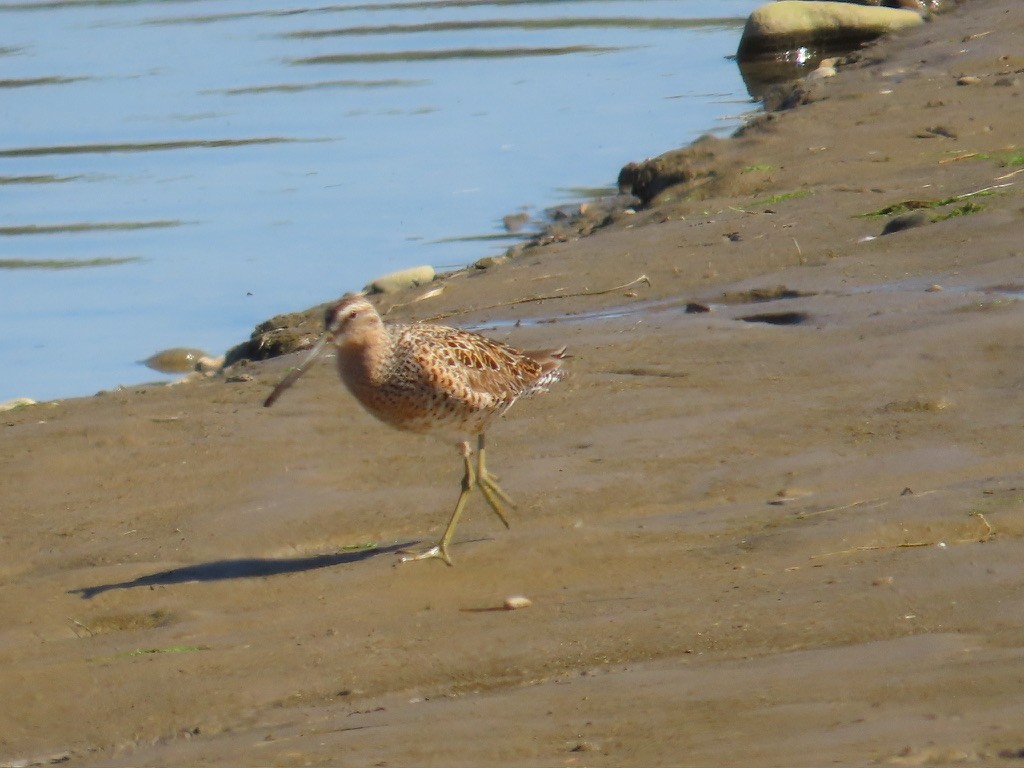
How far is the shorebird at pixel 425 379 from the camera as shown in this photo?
19.0 feet

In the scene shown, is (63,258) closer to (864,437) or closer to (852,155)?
(852,155)

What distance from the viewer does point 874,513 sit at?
5.25 m

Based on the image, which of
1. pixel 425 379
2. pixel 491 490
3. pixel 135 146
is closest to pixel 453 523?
pixel 491 490

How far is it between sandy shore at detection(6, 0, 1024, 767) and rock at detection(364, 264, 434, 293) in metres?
0.80

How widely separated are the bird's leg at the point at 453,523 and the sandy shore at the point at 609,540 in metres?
0.07

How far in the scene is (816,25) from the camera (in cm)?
1738

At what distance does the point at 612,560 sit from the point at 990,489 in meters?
1.21

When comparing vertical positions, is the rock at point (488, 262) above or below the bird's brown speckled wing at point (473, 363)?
below

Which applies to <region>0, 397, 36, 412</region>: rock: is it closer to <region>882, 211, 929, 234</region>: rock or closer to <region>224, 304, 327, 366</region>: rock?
<region>224, 304, 327, 366</region>: rock

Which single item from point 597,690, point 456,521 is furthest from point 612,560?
point 597,690

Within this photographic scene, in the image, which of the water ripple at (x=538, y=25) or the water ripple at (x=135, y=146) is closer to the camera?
the water ripple at (x=135, y=146)

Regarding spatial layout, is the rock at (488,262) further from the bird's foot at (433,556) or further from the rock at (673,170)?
the bird's foot at (433,556)

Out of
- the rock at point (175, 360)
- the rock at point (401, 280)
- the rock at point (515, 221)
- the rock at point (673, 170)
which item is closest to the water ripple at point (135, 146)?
the rock at point (515, 221)

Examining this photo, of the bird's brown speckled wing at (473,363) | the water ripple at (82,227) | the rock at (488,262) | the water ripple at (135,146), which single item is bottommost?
the rock at (488,262)
